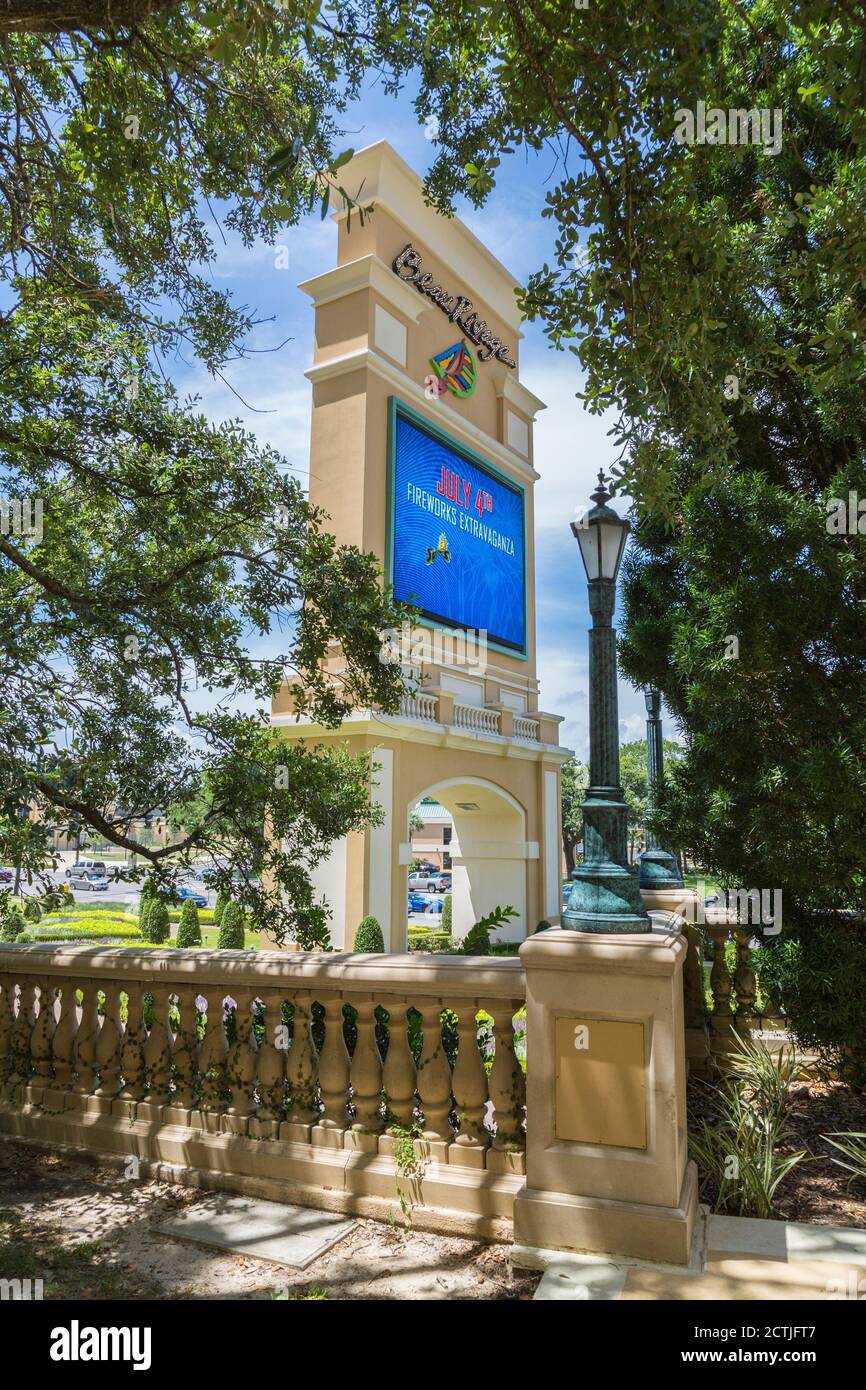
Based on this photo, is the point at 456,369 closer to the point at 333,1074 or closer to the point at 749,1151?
the point at 333,1074

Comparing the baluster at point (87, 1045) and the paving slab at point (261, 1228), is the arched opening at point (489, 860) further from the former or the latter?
the paving slab at point (261, 1228)

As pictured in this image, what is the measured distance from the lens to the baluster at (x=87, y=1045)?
16.1ft

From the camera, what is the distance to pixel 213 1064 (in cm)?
449

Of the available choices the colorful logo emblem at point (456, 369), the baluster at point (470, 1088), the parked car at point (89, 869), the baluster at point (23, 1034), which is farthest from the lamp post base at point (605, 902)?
the colorful logo emblem at point (456, 369)

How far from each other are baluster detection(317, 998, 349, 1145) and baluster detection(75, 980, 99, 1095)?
1623 mm

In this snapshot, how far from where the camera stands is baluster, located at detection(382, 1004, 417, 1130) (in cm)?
404

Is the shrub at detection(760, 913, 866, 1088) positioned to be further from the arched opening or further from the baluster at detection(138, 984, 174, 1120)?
the arched opening

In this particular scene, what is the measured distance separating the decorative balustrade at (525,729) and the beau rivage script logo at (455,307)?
34.4ft

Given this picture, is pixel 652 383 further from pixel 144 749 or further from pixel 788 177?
pixel 144 749

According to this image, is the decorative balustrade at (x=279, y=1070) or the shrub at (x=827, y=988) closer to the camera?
the decorative balustrade at (x=279, y=1070)

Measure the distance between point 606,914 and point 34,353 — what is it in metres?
5.35

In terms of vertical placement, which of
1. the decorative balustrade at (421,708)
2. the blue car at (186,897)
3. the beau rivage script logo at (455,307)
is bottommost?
the blue car at (186,897)
